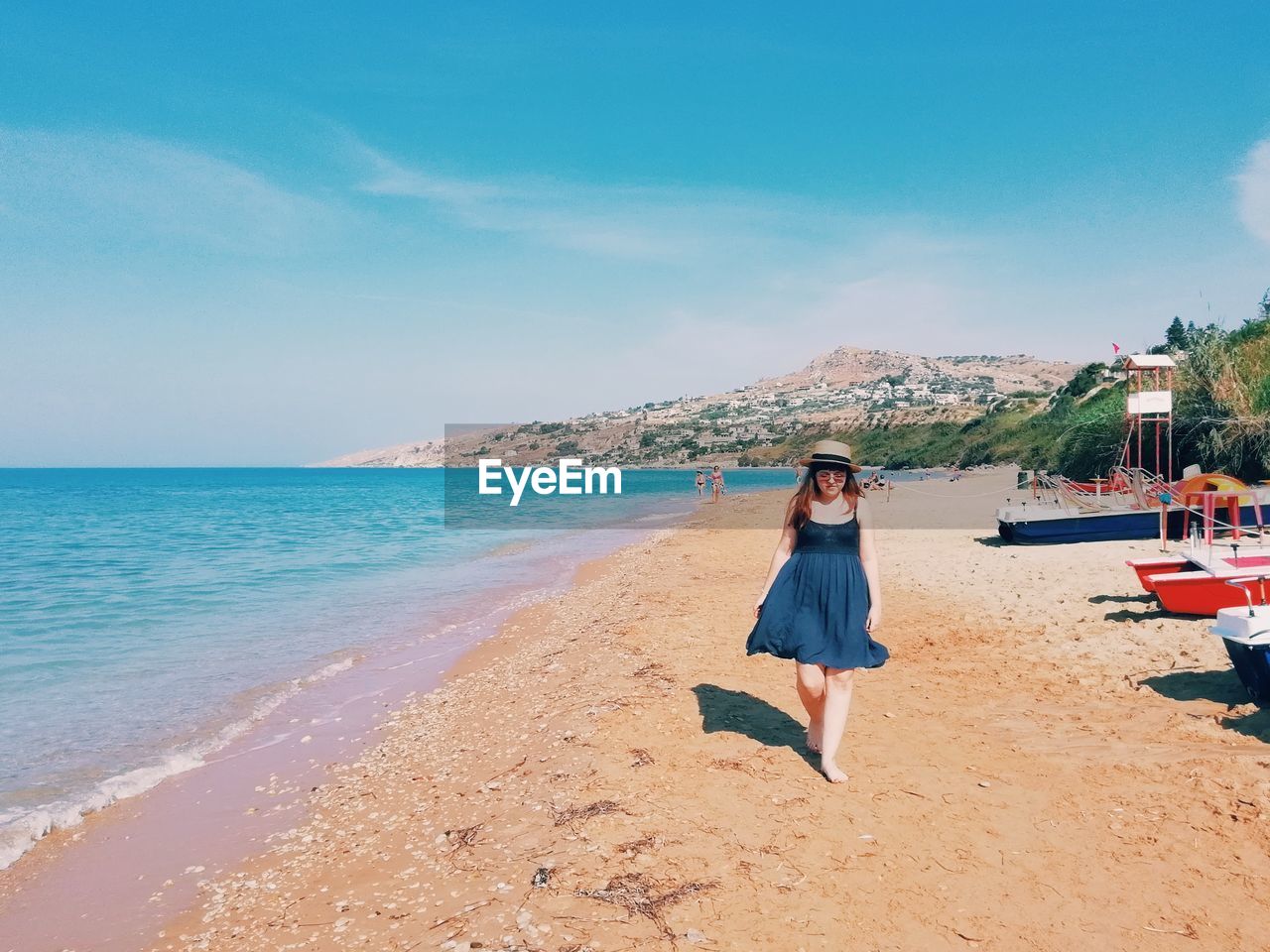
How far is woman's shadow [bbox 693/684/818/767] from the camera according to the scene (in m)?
5.59

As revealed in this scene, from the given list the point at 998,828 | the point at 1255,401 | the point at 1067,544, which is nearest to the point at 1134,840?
the point at 998,828

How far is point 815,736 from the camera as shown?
5.24 metres

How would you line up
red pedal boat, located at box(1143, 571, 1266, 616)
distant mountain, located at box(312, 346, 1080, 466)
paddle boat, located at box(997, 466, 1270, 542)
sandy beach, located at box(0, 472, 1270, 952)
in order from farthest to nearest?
distant mountain, located at box(312, 346, 1080, 466) → paddle boat, located at box(997, 466, 1270, 542) → red pedal boat, located at box(1143, 571, 1266, 616) → sandy beach, located at box(0, 472, 1270, 952)

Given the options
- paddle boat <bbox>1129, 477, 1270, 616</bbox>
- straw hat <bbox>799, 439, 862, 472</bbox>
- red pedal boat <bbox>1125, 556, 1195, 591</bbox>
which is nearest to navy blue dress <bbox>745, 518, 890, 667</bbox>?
straw hat <bbox>799, 439, 862, 472</bbox>

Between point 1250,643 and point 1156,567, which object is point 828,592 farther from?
point 1156,567

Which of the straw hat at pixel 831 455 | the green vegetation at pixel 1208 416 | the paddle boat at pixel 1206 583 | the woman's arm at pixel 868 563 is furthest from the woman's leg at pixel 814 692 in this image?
the green vegetation at pixel 1208 416

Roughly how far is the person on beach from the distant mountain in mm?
80756

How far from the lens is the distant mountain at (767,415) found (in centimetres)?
10894

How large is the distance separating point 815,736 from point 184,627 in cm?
1124

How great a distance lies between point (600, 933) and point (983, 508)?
1022 inches

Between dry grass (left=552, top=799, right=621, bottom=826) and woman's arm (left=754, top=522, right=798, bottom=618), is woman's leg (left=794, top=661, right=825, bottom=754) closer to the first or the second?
woman's arm (left=754, top=522, right=798, bottom=618)

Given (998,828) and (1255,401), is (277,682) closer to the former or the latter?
(998,828)

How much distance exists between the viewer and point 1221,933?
3162 mm

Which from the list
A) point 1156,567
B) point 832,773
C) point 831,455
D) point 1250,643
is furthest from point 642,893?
point 1156,567
